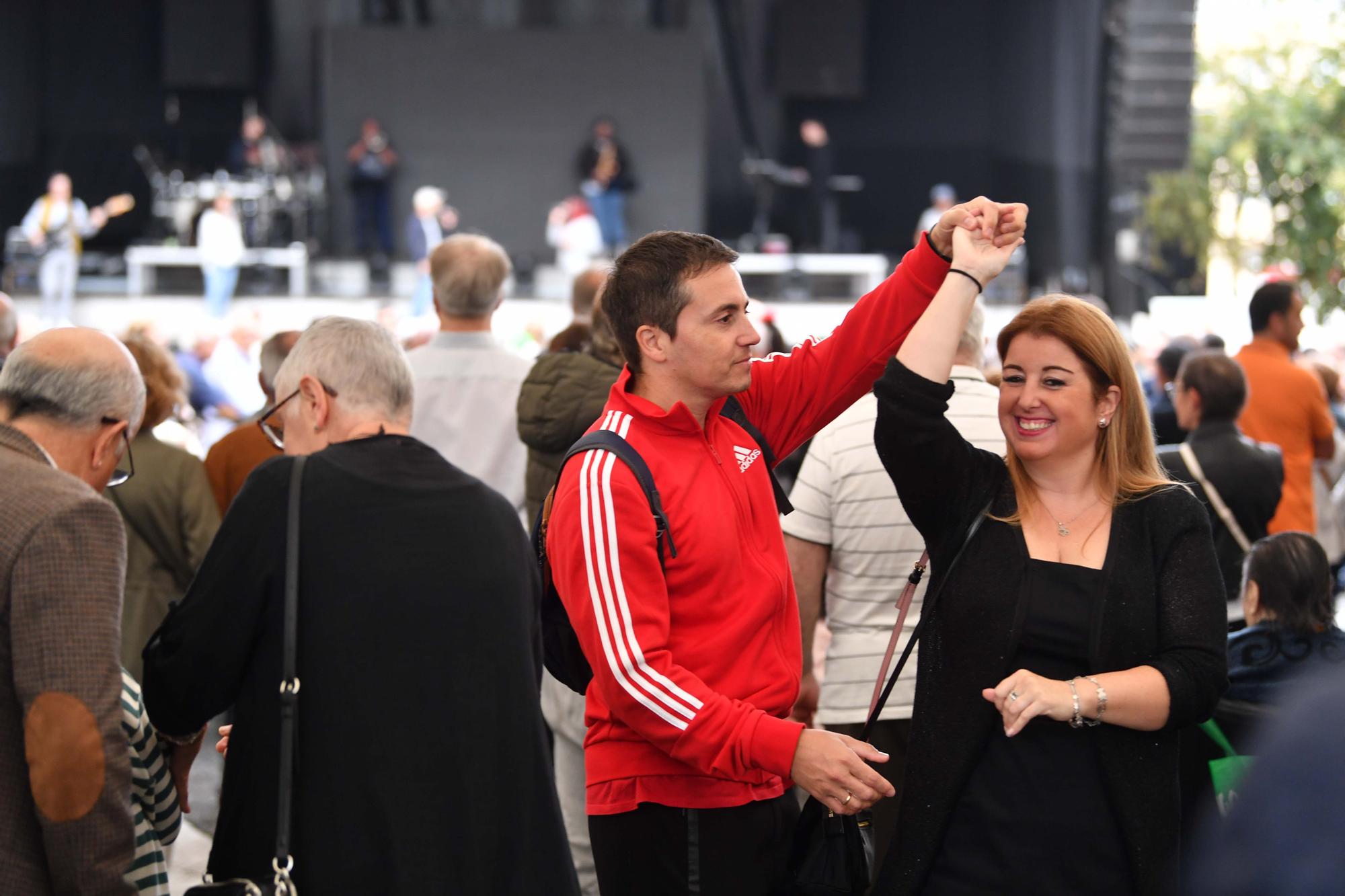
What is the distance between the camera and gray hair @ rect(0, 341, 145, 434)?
2.10 m

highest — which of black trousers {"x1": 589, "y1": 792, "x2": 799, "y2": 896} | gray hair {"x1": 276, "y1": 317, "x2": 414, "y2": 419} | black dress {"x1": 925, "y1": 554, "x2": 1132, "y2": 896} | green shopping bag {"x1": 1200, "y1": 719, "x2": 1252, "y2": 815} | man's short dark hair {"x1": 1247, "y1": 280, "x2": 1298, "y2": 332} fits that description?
gray hair {"x1": 276, "y1": 317, "x2": 414, "y2": 419}

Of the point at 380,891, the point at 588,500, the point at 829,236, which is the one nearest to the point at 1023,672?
the point at 588,500

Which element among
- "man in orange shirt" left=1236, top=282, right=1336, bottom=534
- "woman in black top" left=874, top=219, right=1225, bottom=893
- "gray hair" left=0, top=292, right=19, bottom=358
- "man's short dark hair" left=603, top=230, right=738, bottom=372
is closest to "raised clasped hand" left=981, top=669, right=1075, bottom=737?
"woman in black top" left=874, top=219, right=1225, bottom=893

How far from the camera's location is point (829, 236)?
17.6 m

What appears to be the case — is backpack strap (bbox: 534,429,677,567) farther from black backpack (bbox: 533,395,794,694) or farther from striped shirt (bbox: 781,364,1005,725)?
striped shirt (bbox: 781,364,1005,725)

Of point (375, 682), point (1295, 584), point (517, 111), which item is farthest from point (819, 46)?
point (375, 682)

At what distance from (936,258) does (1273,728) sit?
1426 millimetres

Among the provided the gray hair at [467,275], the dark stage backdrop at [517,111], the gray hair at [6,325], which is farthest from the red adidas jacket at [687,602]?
the dark stage backdrop at [517,111]

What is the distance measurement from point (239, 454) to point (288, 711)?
2032 millimetres

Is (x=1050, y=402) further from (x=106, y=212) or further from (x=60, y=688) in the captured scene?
(x=106, y=212)

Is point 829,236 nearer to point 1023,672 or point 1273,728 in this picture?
point 1023,672

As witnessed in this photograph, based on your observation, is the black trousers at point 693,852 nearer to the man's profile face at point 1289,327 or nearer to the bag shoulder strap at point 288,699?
the bag shoulder strap at point 288,699

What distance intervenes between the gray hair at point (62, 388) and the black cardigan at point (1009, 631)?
1.10 meters

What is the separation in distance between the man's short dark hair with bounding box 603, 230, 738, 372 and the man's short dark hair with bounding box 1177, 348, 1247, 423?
2.44m
